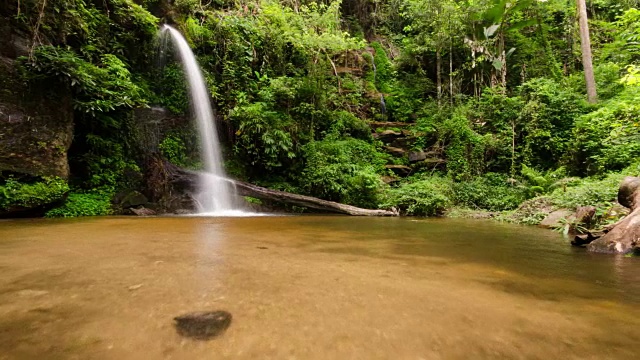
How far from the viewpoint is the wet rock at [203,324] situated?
4.06ft

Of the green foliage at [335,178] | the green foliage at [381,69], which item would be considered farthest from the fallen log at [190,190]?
the green foliage at [381,69]

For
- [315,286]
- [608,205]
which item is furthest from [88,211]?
[608,205]

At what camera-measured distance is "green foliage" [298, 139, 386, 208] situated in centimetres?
1005

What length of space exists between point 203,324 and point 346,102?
13049 millimetres

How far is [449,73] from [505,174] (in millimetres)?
6130

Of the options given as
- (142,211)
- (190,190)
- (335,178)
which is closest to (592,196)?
(335,178)

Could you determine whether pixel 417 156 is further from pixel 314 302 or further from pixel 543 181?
pixel 314 302

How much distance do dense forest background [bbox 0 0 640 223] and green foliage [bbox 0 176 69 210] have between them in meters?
0.02

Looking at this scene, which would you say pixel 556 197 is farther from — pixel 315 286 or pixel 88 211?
pixel 88 211

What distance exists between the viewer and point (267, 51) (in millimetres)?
12359

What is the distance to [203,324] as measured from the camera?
133cm

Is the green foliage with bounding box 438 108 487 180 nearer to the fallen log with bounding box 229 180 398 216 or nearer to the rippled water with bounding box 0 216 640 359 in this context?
the fallen log with bounding box 229 180 398 216

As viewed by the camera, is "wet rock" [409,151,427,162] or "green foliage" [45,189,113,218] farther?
"wet rock" [409,151,427,162]

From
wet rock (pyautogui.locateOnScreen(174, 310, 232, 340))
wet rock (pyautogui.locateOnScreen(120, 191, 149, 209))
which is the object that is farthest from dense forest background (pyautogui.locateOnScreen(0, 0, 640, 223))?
wet rock (pyautogui.locateOnScreen(174, 310, 232, 340))
